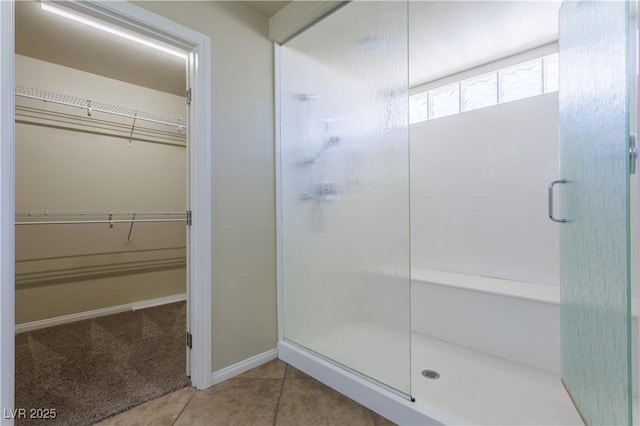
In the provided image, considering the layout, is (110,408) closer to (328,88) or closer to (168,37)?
(168,37)

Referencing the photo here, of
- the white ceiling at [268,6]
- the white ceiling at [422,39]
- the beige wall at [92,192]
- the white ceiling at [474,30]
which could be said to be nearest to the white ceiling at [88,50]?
the white ceiling at [422,39]

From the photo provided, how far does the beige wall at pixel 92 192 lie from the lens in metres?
2.86

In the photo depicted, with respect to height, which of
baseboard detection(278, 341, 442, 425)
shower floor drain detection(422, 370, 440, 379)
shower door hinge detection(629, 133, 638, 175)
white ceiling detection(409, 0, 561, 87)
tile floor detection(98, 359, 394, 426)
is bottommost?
tile floor detection(98, 359, 394, 426)

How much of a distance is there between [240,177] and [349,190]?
77cm

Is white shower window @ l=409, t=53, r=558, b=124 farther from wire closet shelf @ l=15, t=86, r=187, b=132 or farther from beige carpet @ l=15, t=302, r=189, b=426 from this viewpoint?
beige carpet @ l=15, t=302, r=189, b=426

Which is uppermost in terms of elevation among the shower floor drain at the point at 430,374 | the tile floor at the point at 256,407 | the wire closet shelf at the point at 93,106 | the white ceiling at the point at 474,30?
the white ceiling at the point at 474,30

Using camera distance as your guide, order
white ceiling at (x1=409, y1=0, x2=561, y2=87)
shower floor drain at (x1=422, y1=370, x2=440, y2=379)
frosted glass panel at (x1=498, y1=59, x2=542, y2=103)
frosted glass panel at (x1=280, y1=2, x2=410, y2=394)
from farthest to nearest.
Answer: frosted glass panel at (x1=498, y1=59, x2=542, y2=103)
white ceiling at (x1=409, y1=0, x2=561, y2=87)
shower floor drain at (x1=422, y1=370, x2=440, y2=379)
frosted glass panel at (x1=280, y1=2, x2=410, y2=394)

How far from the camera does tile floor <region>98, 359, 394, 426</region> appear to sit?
1604 mm

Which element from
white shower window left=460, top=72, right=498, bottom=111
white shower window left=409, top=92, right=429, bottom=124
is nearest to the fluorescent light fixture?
white shower window left=409, top=92, right=429, bottom=124

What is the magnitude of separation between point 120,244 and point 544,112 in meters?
4.27

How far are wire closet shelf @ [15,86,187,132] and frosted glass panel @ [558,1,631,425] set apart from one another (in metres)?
3.65

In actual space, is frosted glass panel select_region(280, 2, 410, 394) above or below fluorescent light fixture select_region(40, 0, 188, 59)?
below

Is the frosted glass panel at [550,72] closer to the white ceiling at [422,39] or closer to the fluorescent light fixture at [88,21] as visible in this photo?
the white ceiling at [422,39]

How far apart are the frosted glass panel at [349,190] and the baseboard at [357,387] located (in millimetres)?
51
